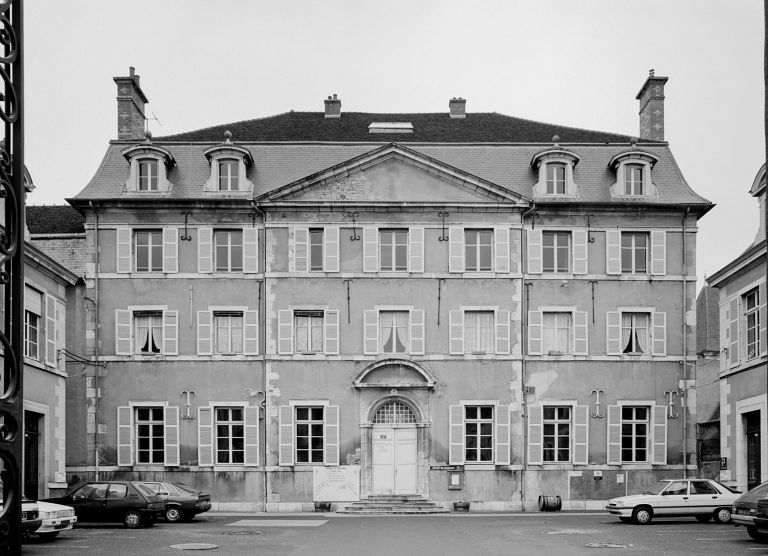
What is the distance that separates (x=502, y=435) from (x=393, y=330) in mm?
4908

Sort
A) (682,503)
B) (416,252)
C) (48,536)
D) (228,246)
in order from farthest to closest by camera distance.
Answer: (228,246)
(416,252)
(682,503)
(48,536)

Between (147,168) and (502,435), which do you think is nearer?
(502,435)

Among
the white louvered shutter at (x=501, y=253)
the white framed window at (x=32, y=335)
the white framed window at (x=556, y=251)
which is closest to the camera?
the white framed window at (x=32, y=335)

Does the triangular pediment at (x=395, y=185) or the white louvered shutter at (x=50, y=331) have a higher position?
the triangular pediment at (x=395, y=185)

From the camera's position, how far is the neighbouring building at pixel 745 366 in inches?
1038

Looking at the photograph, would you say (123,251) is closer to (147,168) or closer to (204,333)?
(147,168)

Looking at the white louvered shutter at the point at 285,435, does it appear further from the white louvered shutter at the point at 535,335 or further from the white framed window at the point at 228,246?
the white louvered shutter at the point at 535,335

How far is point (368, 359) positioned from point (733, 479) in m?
11.7

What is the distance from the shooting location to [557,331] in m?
31.8

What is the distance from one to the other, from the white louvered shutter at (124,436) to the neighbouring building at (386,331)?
7cm

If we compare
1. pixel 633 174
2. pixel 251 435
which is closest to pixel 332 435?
pixel 251 435

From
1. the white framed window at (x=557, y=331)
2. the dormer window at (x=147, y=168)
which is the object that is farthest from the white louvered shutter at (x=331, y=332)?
the dormer window at (x=147, y=168)

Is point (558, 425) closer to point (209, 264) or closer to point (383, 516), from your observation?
point (383, 516)

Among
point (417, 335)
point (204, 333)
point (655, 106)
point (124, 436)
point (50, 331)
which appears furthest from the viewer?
point (655, 106)
